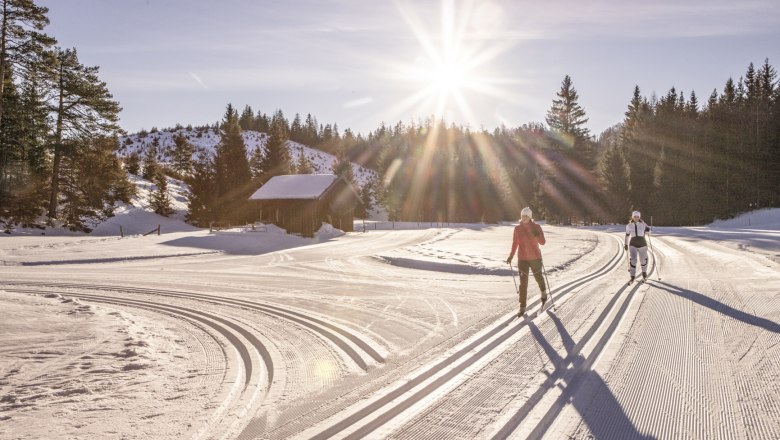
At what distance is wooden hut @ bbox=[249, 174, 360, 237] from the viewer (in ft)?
133

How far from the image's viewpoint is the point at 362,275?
Result: 51.4 feet

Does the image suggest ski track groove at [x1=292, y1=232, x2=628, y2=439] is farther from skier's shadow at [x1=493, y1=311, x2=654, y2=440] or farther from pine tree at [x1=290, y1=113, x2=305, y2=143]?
pine tree at [x1=290, y1=113, x2=305, y2=143]

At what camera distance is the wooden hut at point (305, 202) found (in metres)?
40.4

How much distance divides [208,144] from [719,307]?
125598 millimetres

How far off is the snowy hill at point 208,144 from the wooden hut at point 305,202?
5944 cm

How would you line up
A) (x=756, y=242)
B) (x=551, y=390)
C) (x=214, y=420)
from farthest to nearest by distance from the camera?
(x=756, y=242)
(x=551, y=390)
(x=214, y=420)

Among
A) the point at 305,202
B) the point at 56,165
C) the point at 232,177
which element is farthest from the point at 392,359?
the point at 232,177

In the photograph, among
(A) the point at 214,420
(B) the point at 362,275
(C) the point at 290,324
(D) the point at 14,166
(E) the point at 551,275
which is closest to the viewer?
(A) the point at 214,420

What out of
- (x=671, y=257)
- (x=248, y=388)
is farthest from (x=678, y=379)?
(x=671, y=257)

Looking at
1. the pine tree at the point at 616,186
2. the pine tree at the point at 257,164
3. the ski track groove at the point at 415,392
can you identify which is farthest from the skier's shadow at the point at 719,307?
the pine tree at the point at 616,186

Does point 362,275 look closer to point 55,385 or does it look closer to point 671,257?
point 55,385

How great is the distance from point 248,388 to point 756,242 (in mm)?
25566

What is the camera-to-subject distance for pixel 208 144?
120m

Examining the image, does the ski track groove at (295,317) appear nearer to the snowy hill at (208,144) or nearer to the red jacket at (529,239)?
the red jacket at (529,239)
